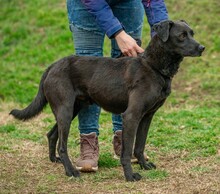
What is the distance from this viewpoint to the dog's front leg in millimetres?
5465

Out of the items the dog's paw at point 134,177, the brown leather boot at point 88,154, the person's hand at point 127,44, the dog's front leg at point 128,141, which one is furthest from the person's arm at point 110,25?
the dog's paw at point 134,177

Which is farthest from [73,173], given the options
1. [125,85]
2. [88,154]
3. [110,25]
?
[110,25]

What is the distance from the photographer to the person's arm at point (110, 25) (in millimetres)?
5648

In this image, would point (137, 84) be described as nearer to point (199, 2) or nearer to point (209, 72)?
point (209, 72)

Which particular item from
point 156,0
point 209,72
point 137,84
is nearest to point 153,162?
point 137,84

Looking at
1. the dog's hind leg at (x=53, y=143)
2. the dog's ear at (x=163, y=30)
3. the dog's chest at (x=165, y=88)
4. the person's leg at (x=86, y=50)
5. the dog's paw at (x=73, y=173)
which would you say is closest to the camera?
the dog's ear at (x=163, y=30)

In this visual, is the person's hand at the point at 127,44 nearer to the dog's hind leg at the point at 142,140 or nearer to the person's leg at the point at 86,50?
the person's leg at the point at 86,50

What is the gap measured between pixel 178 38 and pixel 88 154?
1.53 metres

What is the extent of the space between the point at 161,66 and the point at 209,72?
5497 mm

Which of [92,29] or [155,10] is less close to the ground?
[155,10]

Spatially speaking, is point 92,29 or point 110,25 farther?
point 92,29

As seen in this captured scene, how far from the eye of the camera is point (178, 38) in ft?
18.0

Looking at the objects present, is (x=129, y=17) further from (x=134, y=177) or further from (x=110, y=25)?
(x=134, y=177)

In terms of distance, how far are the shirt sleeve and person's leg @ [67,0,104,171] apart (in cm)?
30
